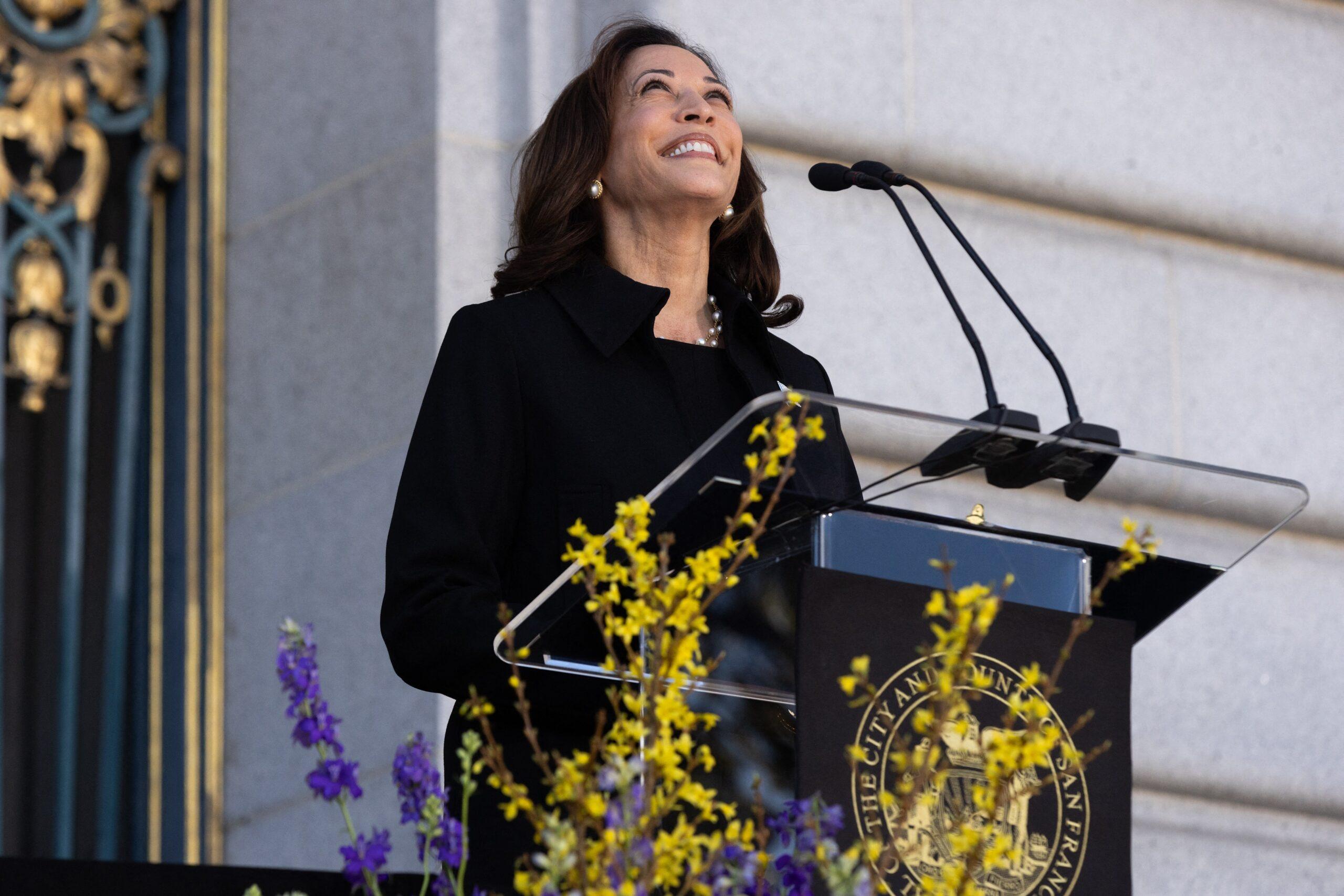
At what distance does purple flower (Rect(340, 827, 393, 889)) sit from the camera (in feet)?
5.63

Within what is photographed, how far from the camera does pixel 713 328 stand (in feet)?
9.64

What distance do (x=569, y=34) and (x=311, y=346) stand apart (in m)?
0.82

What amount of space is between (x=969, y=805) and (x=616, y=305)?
1080 mm

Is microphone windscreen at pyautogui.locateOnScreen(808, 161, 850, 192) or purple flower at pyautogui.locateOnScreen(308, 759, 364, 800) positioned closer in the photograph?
purple flower at pyautogui.locateOnScreen(308, 759, 364, 800)

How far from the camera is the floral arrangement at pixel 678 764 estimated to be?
1.42 metres

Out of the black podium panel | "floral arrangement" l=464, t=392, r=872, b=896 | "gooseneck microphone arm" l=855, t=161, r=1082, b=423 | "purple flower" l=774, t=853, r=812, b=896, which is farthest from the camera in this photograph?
"gooseneck microphone arm" l=855, t=161, r=1082, b=423

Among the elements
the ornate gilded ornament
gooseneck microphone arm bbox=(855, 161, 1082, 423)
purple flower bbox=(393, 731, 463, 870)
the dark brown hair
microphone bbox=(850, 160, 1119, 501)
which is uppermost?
the ornate gilded ornament

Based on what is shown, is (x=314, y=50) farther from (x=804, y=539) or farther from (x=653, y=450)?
(x=804, y=539)

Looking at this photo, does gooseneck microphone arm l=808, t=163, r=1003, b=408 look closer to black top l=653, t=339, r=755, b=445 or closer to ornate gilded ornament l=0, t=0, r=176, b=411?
black top l=653, t=339, r=755, b=445

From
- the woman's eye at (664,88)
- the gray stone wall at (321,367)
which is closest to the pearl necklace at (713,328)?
the woman's eye at (664,88)

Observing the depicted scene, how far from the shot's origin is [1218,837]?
4805 mm

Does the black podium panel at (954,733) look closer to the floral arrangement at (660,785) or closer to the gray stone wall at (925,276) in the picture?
the floral arrangement at (660,785)

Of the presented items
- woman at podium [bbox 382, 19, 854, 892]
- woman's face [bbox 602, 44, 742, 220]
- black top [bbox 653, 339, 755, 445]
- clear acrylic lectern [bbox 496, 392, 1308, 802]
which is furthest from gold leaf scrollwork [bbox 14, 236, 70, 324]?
clear acrylic lectern [bbox 496, 392, 1308, 802]

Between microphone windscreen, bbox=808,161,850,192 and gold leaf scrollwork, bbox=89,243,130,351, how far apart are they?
259 cm
